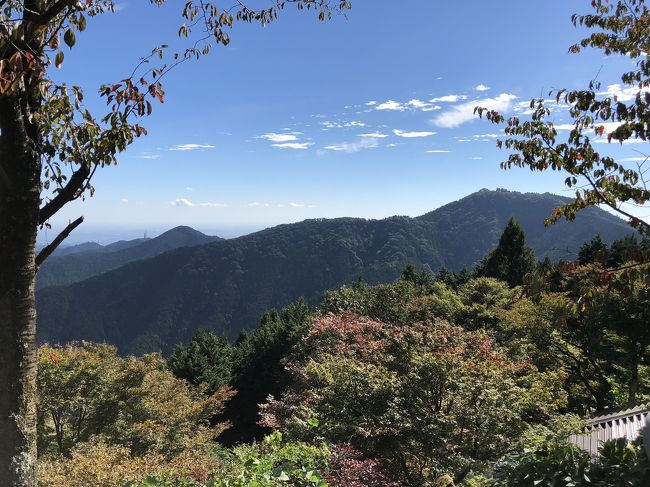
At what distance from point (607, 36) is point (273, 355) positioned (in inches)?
1221

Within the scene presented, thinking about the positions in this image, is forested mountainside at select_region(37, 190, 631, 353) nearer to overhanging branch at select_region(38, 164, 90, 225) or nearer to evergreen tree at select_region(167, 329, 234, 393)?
evergreen tree at select_region(167, 329, 234, 393)

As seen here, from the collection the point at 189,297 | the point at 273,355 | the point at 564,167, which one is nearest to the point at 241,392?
the point at 273,355

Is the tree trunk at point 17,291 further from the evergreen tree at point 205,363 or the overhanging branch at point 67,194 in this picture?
the evergreen tree at point 205,363

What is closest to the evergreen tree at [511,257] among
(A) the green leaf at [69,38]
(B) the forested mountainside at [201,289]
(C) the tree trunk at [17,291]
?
(C) the tree trunk at [17,291]

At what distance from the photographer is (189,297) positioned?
568 ft

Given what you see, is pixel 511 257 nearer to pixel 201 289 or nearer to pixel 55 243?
pixel 55 243

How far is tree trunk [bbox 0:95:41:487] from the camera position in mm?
2574

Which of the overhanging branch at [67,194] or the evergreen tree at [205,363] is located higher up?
the overhanging branch at [67,194]

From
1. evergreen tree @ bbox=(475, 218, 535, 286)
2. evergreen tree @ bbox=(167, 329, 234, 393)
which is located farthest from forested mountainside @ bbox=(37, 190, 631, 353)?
evergreen tree @ bbox=(475, 218, 535, 286)

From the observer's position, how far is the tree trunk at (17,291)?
2574 mm

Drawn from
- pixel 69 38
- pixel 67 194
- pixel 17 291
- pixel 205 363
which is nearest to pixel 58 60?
pixel 69 38

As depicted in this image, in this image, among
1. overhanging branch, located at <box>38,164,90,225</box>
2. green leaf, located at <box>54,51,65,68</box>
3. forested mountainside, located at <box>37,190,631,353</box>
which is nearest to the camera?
green leaf, located at <box>54,51,65,68</box>

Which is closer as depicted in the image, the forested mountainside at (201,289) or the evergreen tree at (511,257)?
the evergreen tree at (511,257)

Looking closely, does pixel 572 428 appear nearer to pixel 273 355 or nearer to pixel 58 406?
pixel 58 406
